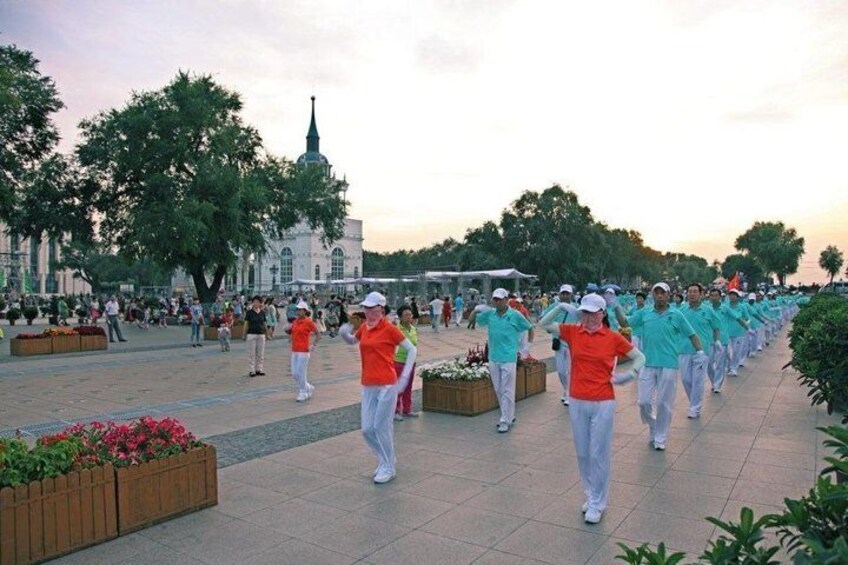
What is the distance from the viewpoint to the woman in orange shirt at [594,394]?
511 cm

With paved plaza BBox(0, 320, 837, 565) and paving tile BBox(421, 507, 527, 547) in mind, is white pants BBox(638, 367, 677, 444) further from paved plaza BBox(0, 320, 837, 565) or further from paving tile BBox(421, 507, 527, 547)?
paving tile BBox(421, 507, 527, 547)

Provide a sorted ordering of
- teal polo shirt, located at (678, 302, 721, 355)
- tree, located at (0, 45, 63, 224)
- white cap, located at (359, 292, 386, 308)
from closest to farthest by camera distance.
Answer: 1. white cap, located at (359, 292, 386, 308)
2. teal polo shirt, located at (678, 302, 721, 355)
3. tree, located at (0, 45, 63, 224)

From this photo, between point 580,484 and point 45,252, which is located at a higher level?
point 45,252

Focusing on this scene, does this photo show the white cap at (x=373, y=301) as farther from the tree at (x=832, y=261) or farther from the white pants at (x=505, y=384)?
the tree at (x=832, y=261)

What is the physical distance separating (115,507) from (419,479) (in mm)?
2820

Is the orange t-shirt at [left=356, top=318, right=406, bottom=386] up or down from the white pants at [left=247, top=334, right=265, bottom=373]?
up

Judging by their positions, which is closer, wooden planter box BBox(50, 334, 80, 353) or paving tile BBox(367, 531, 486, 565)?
paving tile BBox(367, 531, 486, 565)

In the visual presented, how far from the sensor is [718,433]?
8117 millimetres

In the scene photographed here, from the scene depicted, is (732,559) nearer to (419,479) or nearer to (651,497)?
(651,497)

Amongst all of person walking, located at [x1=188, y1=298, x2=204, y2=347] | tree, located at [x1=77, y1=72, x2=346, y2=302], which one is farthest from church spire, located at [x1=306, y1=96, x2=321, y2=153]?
person walking, located at [x1=188, y1=298, x2=204, y2=347]

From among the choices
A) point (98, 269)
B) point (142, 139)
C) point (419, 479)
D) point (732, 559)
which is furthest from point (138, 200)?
point (98, 269)

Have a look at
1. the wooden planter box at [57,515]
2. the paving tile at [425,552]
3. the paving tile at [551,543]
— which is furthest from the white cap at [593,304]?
the wooden planter box at [57,515]

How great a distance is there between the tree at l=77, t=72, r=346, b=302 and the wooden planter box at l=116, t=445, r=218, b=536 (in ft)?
76.8

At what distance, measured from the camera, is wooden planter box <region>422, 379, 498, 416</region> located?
9297mm
